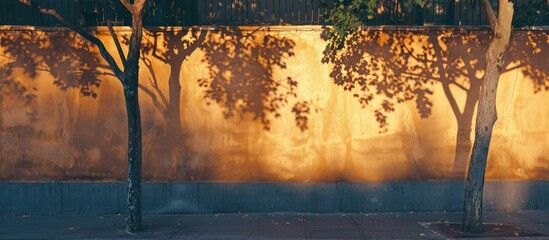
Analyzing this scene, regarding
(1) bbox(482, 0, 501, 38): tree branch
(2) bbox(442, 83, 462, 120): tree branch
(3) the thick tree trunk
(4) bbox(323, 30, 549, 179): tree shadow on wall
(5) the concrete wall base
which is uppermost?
(1) bbox(482, 0, 501, 38): tree branch

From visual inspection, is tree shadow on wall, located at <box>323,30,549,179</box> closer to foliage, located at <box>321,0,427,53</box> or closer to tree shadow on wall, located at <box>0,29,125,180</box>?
foliage, located at <box>321,0,427,53</box>

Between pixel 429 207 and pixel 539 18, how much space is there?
5055mm

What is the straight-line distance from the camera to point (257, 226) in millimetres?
11047

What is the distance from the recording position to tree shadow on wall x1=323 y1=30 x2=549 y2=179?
1244 cm

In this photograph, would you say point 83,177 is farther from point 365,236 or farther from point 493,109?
point 493,109

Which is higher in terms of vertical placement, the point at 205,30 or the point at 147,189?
the point at 205,30

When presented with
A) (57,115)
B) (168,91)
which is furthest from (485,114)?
(57,115)

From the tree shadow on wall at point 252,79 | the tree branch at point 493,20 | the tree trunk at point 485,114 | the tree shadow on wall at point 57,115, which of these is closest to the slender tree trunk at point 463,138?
the tree trunk at point 485,114

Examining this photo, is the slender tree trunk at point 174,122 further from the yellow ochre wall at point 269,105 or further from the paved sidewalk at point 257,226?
the paved sidewalk at point 257,226

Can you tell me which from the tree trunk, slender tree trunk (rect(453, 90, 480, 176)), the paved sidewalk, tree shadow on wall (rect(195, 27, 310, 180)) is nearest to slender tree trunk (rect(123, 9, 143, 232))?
the paved sidewalk

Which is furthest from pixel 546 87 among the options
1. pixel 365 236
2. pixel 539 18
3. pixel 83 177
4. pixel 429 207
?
pixel 83 177

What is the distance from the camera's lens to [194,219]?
39.0ft

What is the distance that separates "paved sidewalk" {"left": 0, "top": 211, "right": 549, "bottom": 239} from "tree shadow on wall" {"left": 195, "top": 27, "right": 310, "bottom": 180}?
2107 millimetres

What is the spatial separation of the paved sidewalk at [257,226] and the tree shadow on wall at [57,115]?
1.07m
